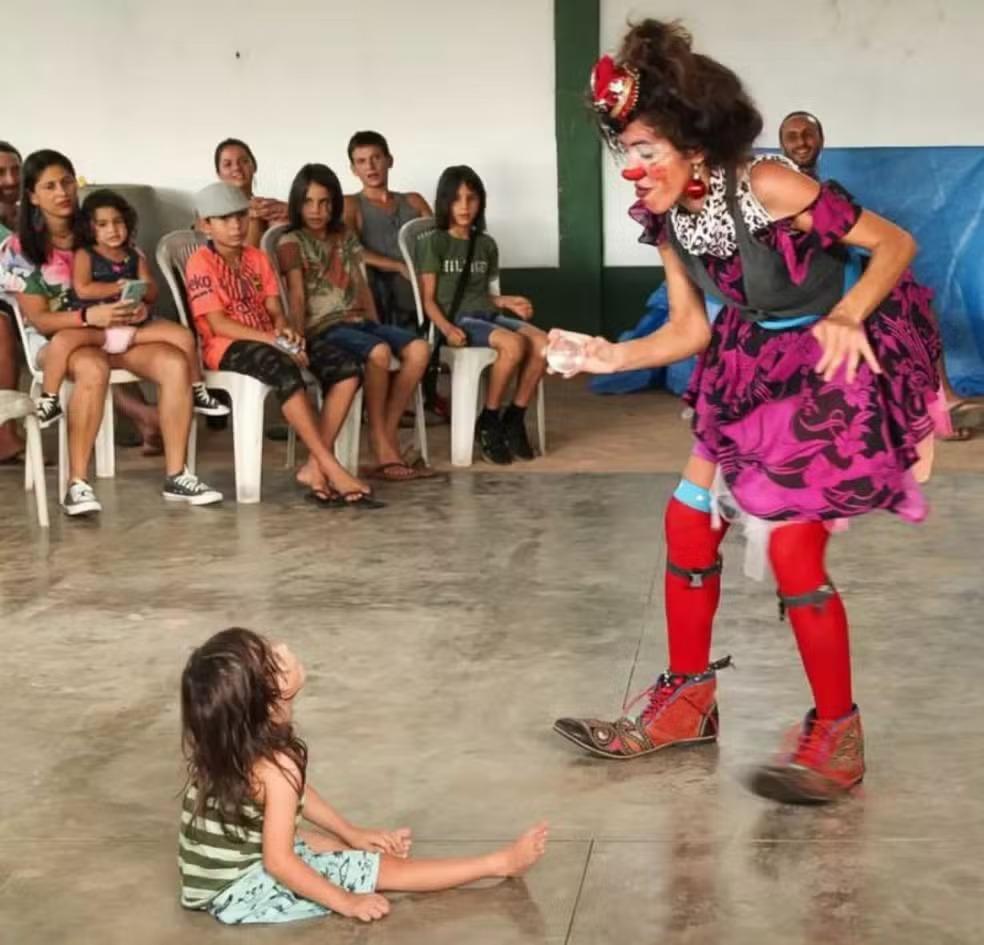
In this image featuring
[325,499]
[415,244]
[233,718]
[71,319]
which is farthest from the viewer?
[415,244]

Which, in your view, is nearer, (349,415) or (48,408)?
(48,408)

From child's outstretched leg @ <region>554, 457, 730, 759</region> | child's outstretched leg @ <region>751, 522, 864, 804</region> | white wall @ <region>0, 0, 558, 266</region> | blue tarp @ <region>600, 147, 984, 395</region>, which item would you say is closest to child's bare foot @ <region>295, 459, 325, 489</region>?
blue tarp @ <region>600, 147, 984, 395</region>

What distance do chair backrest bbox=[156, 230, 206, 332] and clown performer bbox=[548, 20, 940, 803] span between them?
3.28 metres

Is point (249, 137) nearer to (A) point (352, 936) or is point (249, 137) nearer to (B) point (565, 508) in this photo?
(B) point (565, 508)

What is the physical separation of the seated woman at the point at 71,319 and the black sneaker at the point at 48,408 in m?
0.05

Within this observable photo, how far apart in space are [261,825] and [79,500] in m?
3.02

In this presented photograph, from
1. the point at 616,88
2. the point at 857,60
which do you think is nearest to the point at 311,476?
the point at 616,88

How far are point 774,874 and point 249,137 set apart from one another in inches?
244

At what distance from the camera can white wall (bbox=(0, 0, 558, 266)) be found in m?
8.30

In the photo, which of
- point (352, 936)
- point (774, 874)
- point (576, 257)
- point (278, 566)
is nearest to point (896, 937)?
point (774, 874)

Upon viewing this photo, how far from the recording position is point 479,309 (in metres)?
6.61

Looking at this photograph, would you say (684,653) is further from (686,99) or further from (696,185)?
(686,99)

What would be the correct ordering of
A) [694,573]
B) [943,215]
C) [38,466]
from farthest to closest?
[943,215], [38,466], [694,573]

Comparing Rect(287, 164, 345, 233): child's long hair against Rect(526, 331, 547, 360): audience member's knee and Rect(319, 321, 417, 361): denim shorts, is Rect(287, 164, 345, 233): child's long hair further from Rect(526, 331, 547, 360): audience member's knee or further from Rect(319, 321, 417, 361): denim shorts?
Rect(526, 331, 547, 360): audience member's knee
